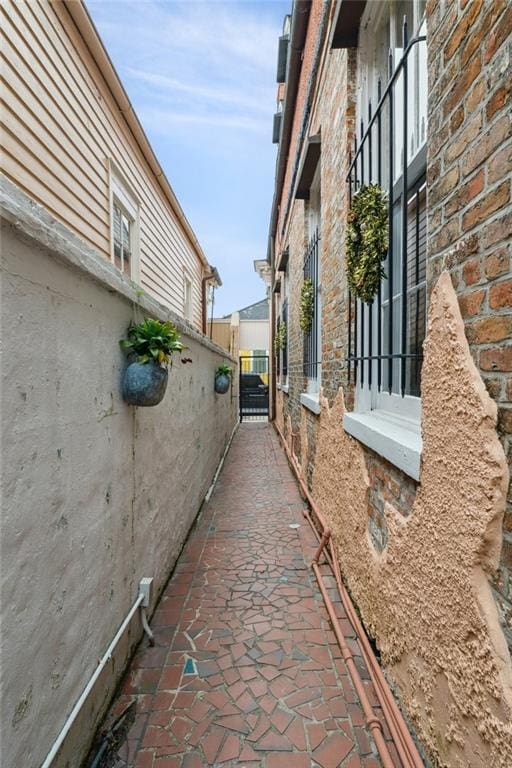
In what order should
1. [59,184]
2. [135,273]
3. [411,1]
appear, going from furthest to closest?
[135,273]
[59,184]
[411,1]

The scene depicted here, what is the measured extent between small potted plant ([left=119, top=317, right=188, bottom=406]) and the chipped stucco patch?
116cm

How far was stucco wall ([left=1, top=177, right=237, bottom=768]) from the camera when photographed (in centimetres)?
101

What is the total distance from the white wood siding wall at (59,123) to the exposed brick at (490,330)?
9.87 feet

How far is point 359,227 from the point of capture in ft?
7.13

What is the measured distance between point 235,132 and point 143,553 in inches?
333

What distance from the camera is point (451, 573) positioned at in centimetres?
118

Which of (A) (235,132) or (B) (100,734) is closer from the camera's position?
(B) (100,734)

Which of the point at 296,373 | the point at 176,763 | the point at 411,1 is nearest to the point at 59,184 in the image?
the point at 411,1

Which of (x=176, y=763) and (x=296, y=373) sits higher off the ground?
(x=296, y=373)

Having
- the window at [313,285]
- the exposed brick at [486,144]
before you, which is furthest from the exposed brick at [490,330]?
the window at [313,285]

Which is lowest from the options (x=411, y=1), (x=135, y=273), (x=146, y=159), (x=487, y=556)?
(x=487, y=556)

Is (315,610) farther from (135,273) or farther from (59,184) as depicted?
(135,273)

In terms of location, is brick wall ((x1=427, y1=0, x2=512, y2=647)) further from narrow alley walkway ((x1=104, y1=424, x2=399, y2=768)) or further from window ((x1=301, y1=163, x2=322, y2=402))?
window ((x1=301, y1=163, x2=322, y2=402))

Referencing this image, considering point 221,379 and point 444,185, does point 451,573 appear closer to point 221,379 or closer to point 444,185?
point 444,185
